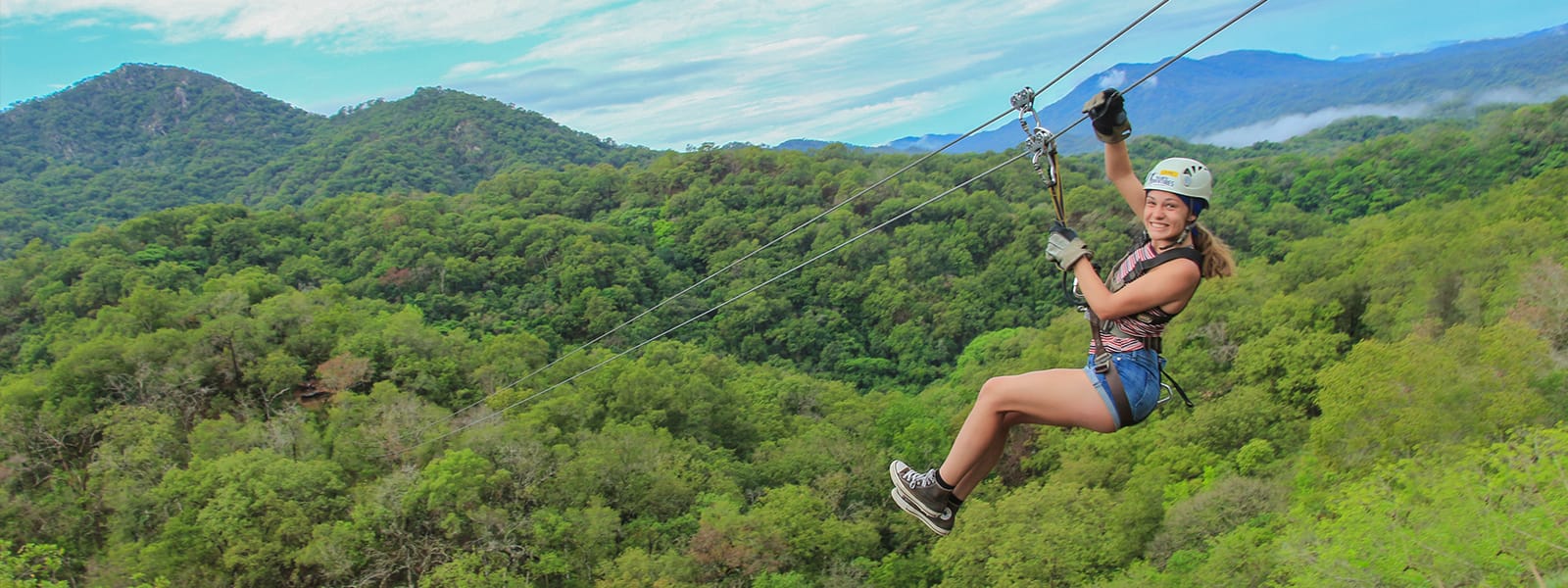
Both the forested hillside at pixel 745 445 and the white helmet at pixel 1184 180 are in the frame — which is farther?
the forested hillside at pixel 745 445

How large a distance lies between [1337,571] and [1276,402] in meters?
13.5

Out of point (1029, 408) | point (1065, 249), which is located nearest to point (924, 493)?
point (1029, 408)

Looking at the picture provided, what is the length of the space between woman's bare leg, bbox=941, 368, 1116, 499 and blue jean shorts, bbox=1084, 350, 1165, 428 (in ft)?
0.09

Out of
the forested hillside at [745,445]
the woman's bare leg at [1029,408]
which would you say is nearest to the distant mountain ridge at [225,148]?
the forested hillside at [745,445]

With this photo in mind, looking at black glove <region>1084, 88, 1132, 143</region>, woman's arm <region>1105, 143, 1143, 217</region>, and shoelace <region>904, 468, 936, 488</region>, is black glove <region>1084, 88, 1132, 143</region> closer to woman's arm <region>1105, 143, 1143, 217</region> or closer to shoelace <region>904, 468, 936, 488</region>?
woman's arm <region>1105, 143, 1143, 217</region>

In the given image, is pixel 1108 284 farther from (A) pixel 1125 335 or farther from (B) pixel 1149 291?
(B) pixel 1149 291

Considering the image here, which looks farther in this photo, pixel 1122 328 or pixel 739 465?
pixel 739 465

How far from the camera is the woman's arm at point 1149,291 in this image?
3.25 m

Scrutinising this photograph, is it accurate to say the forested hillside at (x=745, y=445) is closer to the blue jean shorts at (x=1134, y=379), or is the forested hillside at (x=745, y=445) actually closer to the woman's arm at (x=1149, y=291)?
the blue jean shorts at (x=1134, y=379)

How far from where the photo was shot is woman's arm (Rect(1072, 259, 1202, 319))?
10.7 ft

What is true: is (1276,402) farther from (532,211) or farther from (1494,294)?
(532,211)

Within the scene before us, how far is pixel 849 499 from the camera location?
23484mm

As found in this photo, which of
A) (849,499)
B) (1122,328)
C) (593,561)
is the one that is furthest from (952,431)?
(1122,328)

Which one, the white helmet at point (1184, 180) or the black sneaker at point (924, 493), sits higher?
the white helmet at point (1184, 180)
